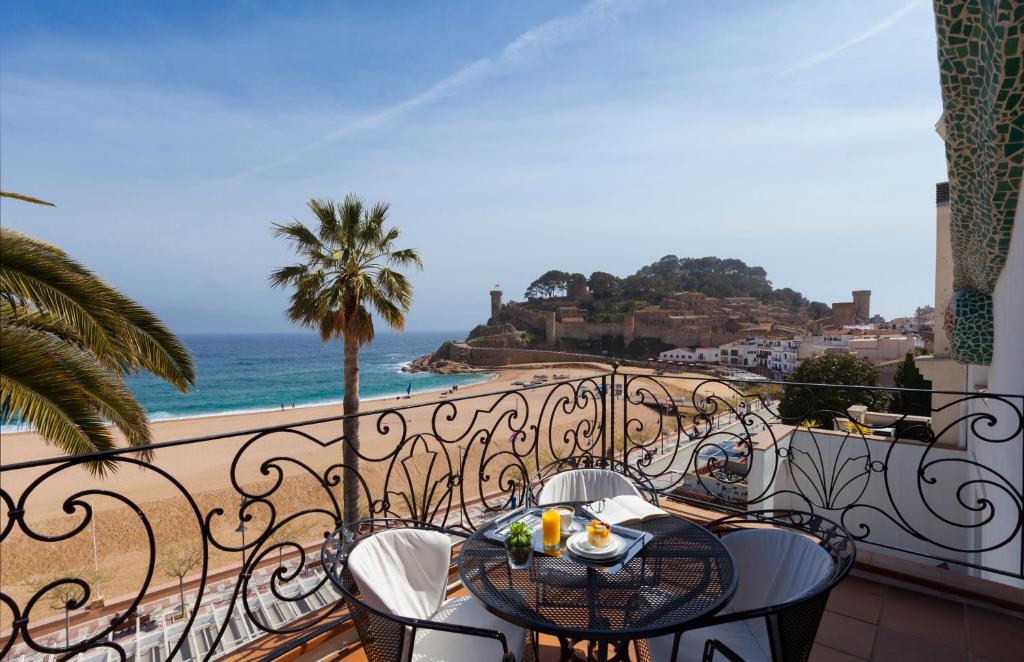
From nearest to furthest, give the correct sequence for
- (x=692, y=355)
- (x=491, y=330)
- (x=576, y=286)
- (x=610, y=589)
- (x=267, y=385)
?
(x=610, y=589), (x=267, y=385), (x=692, y=355), (x=491, y=330), (x=576, y=286)

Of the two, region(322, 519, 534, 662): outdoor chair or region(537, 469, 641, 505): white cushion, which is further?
region(537, 469, 641, 505): white cushion

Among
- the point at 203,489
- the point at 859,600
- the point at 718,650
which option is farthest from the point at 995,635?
the point at 203,489

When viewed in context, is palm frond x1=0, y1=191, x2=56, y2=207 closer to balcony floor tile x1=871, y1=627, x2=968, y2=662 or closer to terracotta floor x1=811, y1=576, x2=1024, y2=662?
terracotta floor x1=811, y1=576, x2=1024, y2=662

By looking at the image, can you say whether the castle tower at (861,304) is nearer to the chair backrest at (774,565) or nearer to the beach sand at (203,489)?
the beach sand at (203,489)

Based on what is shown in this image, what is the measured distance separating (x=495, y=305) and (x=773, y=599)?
216 feet

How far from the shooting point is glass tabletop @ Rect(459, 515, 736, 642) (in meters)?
1.30

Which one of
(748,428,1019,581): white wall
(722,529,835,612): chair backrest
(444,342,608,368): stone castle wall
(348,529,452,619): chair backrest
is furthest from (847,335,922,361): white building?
(348,529,452,619): chair backrest

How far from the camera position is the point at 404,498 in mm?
3342

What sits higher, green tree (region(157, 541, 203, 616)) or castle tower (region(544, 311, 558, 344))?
castle tower (region(544, 311, 558, 344))

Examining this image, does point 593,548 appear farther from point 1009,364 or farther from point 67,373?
point 67,373

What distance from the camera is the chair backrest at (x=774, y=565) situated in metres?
1.58

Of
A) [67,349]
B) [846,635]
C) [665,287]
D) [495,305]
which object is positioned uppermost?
[665,287]

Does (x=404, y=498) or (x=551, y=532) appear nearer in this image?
(x=551, y=532)

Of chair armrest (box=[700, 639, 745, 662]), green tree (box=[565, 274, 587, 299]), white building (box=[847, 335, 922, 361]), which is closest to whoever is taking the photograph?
chair armrest (box=[700, 639, 745, 662])
